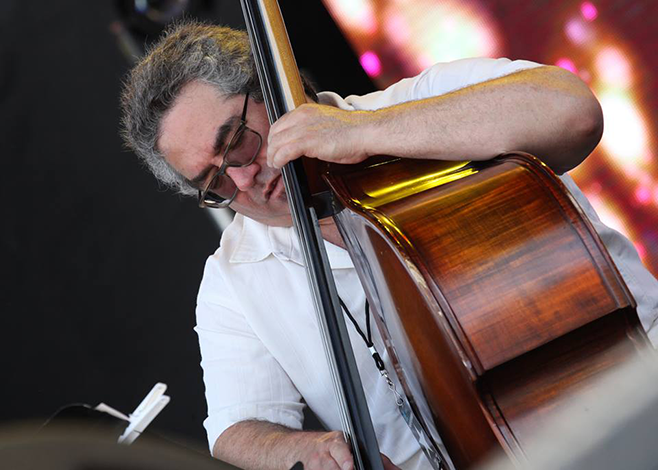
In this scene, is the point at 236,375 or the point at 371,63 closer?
the point at 236,375

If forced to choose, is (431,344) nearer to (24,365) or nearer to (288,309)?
(288,309)

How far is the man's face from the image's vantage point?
1298 mm

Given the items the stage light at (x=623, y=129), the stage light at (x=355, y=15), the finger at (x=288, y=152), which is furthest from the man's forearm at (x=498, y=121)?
the stage light at (x=355, y=15)

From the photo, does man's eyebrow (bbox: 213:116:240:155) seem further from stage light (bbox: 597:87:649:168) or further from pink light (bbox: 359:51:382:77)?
stage light (bbox: 597:87:649:168)

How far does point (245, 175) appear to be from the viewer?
1292 millimetres

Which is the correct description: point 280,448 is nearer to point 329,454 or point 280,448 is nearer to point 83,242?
point 329,454

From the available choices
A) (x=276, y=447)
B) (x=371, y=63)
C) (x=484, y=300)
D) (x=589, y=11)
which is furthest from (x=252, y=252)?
(x=589, y=11)

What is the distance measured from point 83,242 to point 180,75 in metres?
0.71

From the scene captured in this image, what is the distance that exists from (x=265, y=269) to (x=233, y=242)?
0.12 metres

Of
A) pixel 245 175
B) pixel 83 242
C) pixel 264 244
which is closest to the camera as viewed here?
pixel 245 175

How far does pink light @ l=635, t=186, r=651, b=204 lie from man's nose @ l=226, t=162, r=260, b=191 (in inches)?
47.0

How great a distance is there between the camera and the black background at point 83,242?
1.80 meters

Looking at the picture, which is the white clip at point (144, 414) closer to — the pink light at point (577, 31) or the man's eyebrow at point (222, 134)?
the man's eyebrow at point (222, 134)

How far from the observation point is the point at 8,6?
189cm
